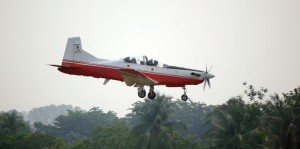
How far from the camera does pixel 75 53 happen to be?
1411 inches

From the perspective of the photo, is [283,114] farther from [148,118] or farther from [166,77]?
[166,77]

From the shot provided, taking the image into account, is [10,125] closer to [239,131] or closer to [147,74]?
[239,131]

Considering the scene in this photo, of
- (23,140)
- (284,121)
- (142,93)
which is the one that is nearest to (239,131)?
(284,121)

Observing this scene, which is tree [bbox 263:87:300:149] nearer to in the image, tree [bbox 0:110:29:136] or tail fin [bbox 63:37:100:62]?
tail fin [bbox 63:37:100:62]

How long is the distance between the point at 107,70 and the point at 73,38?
3.91 meters

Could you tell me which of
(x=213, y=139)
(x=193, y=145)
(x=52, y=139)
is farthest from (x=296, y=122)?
(x=52, y=139)

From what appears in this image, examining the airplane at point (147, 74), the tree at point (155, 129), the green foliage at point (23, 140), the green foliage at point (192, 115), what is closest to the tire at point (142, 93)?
the airplane at point (147, 74)

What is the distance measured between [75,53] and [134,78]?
5.23m

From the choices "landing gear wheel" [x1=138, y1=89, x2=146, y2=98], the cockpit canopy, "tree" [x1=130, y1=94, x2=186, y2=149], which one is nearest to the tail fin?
the cockpit canopy

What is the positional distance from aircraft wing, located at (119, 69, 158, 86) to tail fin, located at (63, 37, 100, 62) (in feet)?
11.5

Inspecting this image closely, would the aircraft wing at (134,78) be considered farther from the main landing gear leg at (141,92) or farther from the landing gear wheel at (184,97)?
the landing gear wheel at (184,97)

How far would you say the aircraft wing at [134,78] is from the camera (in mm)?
31891

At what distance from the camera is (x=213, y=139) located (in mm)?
62969

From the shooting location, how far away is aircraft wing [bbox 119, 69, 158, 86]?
105ft
